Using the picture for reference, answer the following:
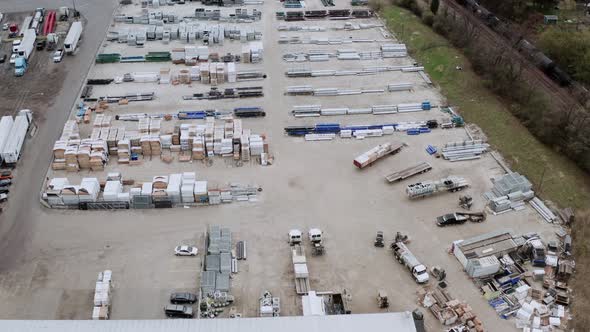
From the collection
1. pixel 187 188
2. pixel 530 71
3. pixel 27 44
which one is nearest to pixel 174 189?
pixel 187 188

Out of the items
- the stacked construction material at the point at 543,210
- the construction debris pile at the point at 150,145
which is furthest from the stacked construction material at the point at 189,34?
the stacked construction material at the point at 543,210

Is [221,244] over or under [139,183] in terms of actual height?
under

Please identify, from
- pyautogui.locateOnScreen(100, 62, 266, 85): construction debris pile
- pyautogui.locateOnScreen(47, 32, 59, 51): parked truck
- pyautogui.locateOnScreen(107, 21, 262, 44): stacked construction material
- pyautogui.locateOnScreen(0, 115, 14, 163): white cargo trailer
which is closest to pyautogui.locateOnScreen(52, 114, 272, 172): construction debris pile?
pyautogui.locateOnScreen(0, 115, 14, 163): white cargo trailer

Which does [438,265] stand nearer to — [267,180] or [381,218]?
[381,218]

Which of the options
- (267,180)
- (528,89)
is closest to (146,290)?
(267,180)

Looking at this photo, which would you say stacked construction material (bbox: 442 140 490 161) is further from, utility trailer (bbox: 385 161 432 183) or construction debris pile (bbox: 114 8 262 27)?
construction debris pile (bbox: 114 8 262 27)

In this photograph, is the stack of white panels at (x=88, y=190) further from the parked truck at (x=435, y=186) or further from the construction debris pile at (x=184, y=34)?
the construction debris pile at (x=184, y=34)
